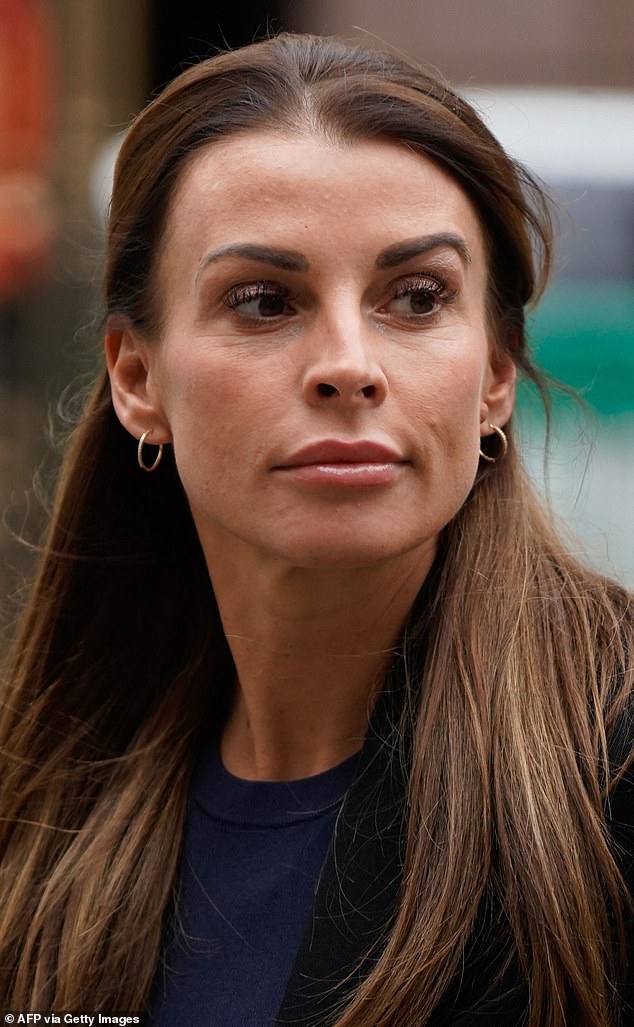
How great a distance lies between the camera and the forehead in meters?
2.42

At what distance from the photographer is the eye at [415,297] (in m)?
2.49

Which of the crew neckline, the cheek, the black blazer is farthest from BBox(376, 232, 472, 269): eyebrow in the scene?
the crew neckline

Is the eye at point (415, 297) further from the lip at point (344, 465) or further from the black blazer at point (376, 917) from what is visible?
the black blazer at point (376, 917)

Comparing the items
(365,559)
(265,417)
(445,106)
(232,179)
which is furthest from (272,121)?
(365,559)

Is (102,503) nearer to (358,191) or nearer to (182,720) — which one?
(182,720)

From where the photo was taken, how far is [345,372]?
7.59 feet

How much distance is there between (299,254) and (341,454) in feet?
1.20

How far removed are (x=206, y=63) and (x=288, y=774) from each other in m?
1.40

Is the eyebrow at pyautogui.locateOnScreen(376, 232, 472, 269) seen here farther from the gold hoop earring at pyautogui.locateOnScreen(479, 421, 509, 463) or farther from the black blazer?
the black blazer

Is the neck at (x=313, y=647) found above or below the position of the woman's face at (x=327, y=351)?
below

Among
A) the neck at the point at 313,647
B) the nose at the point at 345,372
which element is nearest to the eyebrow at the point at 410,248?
the nose at the point at 345,372

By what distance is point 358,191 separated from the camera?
2441 millimetres

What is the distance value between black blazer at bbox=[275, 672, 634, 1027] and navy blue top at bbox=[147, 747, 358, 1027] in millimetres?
104

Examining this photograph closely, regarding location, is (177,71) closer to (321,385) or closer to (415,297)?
(415,297)
